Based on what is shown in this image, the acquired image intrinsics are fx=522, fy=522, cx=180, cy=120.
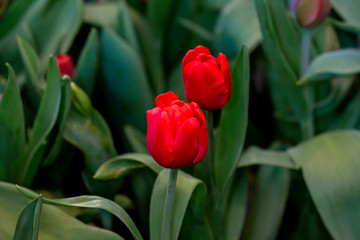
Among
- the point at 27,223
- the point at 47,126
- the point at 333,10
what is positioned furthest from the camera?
the point at 333,10

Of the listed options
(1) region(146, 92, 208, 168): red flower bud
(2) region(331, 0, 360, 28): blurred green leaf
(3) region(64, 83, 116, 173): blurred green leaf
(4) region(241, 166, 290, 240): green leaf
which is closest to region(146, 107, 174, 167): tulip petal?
(1) region(146, 92, 208, 168): red flower bud

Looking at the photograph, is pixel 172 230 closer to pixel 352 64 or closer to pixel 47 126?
pixel 47 126

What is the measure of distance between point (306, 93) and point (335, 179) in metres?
0.15

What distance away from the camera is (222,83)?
0.50 metres

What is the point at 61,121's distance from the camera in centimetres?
62

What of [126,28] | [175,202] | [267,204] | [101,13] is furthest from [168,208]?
[101,13]

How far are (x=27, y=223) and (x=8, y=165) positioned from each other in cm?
17

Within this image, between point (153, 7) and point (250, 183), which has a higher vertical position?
point (153, 7)

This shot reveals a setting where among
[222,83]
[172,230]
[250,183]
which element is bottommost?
[250,183]

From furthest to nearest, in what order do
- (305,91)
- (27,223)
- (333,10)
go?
(333,10) < (305,91) < (27,223)

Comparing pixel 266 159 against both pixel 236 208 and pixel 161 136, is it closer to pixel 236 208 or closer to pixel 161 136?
pixel 236 208

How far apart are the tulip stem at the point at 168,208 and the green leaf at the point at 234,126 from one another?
0.13 meters

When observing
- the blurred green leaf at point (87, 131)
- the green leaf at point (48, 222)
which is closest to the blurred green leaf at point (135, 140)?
the blurred green leaf at point (87, 131)

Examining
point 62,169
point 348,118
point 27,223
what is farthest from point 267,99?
point 27,223
